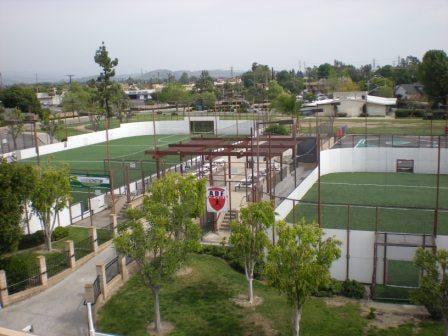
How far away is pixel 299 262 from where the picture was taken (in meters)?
12.2

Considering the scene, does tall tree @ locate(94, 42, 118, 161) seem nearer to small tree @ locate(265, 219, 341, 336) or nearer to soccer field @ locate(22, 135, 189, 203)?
soccer field @ locate(22, 135, 189, 203)

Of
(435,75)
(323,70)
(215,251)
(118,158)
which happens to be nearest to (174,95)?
(435,75)

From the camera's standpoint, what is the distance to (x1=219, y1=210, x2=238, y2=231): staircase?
75.0ft

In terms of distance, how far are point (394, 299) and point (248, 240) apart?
5309 millimetres

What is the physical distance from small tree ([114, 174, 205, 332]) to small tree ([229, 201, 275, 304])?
1.44 meters

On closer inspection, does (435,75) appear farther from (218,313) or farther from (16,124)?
(218,313)

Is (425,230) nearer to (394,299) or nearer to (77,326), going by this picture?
(394,299)

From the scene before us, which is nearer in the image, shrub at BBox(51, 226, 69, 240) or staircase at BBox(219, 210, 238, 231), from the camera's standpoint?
shrub at BBox(51, 226, 69, 240)

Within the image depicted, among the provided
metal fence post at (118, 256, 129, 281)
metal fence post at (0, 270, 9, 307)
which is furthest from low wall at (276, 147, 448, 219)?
metal fence post at (0, 270, 9, 307)

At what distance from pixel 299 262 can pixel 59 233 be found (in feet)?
45.9

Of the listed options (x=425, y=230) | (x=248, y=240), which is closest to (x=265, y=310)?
(x=248, y=240)

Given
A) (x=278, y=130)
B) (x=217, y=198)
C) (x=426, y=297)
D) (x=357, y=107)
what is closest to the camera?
(x=426, y=297)

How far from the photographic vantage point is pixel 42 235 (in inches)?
859

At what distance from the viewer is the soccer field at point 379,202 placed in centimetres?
2152
